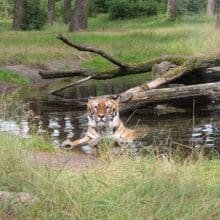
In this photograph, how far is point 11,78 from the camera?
1891cm

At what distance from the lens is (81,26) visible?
33250mm

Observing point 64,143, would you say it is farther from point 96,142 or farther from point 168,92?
point 168,92

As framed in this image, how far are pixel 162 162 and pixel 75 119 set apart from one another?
6.25 m

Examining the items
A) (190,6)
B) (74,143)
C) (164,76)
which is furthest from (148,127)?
(190,6)

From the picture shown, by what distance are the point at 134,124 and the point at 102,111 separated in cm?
253

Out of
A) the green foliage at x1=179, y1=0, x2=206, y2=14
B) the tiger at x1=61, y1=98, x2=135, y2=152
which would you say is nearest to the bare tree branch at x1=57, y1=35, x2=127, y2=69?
the tiger at x1=61, y1=98, x2=135, y2=152

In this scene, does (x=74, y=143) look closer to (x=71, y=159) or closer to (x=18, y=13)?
(x=71, y=159)

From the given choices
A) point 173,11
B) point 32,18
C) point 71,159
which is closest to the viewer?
point 71,159

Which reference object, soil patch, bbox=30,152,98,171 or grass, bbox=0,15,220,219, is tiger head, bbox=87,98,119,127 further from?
grass, bbox=0,15,220,219

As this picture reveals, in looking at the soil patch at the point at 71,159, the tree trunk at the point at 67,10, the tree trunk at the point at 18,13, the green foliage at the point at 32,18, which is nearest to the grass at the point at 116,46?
the tree trunk at the point at 18,13

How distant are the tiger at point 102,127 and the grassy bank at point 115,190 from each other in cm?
349

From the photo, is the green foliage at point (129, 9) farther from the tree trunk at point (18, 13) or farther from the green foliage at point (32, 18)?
the tree trunk at point (18, 13)

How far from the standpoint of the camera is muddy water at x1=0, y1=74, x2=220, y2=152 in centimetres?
1125

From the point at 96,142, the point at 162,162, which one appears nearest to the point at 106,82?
the point at 96,142
